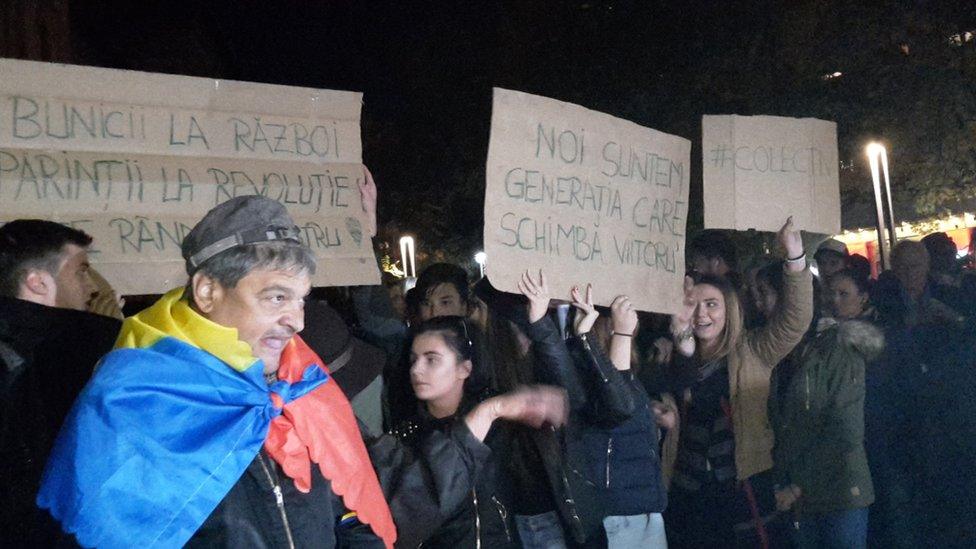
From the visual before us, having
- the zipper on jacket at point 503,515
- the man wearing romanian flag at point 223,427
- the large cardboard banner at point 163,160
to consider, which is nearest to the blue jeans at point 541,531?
the zipper on jacket at point 503,515

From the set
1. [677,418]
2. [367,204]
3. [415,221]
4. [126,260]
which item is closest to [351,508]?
[126,260]

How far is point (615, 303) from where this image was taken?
4.59 m

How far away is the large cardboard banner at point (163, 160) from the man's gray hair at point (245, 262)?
136 centimetres

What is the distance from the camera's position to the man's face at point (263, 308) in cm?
245

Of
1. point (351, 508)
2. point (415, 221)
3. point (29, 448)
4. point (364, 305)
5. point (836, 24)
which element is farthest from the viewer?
point (415, 221)

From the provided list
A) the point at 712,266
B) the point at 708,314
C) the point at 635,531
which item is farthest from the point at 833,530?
the point at 712,266

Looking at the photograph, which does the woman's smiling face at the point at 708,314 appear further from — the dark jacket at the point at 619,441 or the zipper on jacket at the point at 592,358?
the zipper on jacket at the point at 592,358

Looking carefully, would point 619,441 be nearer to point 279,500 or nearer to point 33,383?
point 279,500

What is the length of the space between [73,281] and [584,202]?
2.20 m

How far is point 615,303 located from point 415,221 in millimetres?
15009

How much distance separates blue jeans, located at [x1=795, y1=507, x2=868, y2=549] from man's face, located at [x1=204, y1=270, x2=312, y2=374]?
142 inches

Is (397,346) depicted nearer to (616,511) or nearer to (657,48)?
(616,511)

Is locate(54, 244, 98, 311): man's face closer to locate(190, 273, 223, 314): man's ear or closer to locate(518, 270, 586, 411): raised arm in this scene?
locate(190, 273, 223, 314): man's ear

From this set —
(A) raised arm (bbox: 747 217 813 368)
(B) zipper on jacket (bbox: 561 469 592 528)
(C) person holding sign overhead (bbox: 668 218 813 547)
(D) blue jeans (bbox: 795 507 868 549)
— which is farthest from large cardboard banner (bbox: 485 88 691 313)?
(D) blue jeans (bbox: 795 507 868 549)
